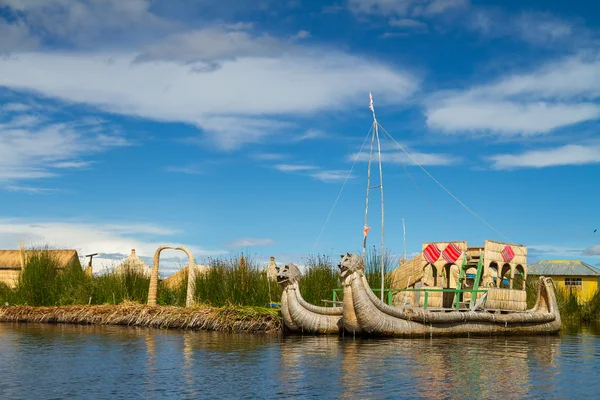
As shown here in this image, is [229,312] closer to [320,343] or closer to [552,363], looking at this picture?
[320,343]

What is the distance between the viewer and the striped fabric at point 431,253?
24.7 m

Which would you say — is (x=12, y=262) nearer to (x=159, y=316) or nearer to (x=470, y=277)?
(x=159, y=316)

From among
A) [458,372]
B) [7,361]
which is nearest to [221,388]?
[458,372]

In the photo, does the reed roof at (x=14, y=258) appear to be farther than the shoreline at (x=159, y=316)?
Yes

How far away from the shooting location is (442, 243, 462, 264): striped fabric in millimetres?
24047

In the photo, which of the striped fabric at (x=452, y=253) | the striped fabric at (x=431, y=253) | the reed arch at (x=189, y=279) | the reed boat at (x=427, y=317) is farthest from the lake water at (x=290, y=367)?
the reed arch at (x=189, y=279)

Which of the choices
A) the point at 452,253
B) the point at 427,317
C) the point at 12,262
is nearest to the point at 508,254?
the point at 452,253

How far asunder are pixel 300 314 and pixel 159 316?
23.0 feet

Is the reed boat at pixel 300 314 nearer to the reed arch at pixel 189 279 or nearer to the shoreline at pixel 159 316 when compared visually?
the shoreline at pixel 159 316

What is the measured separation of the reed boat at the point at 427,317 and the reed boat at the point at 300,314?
1863 mm

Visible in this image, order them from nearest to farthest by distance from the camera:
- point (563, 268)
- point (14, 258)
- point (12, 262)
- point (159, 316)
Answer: point (159, 316) → point (563, 268) → point (12, 262) → point (14, 258)

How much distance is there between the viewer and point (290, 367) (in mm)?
14445

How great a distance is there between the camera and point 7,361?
51.4 feet

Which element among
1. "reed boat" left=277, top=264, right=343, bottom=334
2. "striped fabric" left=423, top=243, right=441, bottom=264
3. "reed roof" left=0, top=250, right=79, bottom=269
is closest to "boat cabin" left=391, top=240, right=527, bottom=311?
"striped fabric" left=423, top=243, right=441, bottom=264
